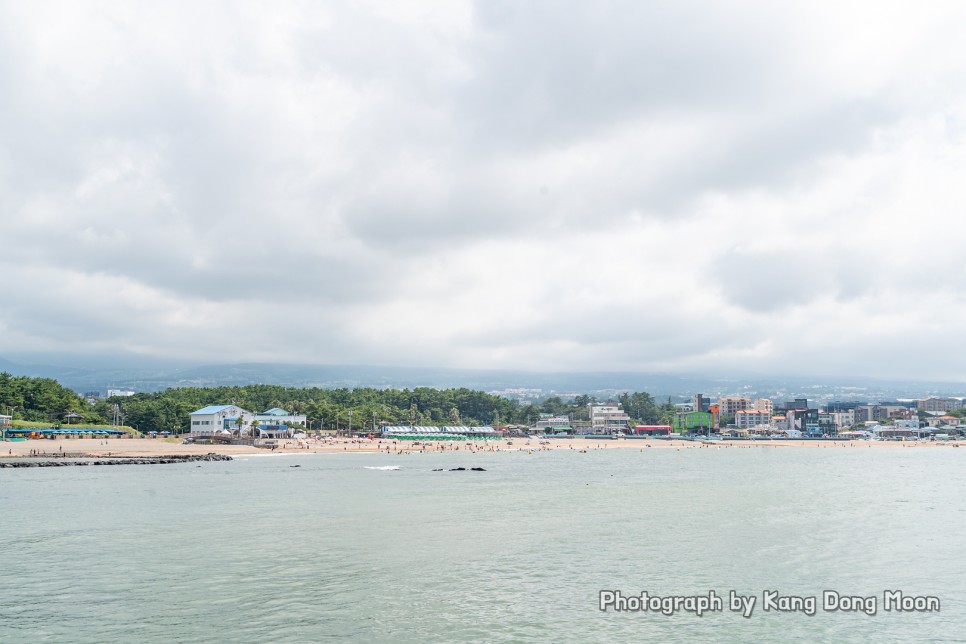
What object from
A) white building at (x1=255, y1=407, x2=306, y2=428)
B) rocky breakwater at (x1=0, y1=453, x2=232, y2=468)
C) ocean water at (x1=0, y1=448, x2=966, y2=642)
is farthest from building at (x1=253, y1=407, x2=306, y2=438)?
ocean water at (x1=0, y1=448, x2=966, y2=642)

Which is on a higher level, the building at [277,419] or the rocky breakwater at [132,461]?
the building at [277,419]

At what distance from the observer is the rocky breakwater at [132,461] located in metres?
86.2

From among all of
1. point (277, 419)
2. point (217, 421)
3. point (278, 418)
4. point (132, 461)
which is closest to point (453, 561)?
point (132, 461)

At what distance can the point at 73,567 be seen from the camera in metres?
30.3

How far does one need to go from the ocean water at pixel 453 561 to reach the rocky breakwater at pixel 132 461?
26018 mm

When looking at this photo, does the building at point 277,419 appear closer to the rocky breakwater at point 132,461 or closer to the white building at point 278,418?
the white building at point 278,418

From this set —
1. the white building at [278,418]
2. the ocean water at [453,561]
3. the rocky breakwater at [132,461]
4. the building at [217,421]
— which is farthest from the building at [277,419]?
the ocean water at [453,561]

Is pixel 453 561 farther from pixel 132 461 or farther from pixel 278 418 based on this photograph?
pixel 278 418

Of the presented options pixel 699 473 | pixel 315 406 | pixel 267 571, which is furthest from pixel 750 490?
pixel 315 406

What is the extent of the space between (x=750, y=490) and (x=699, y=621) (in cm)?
4702

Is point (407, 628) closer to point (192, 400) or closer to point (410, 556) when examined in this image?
point (410, 556)

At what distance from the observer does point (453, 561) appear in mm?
32000

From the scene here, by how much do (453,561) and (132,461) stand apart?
80.7 metres

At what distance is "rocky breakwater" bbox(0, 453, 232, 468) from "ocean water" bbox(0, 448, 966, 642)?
2602 centimetres
